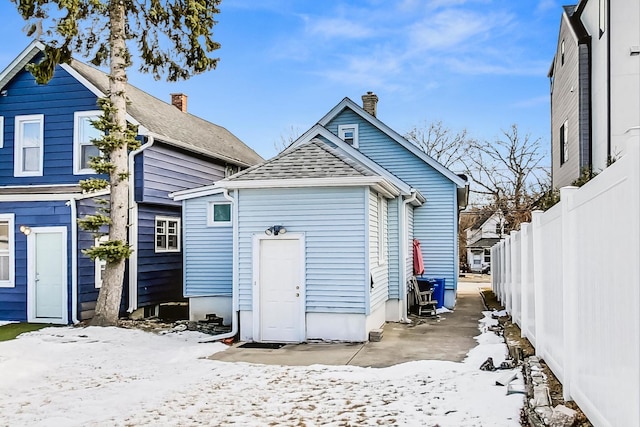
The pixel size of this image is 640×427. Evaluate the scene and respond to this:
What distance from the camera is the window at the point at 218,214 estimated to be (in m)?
13.6

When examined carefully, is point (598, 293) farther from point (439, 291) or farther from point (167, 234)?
point (167, 234)

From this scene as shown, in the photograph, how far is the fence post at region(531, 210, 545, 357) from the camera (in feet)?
20.7

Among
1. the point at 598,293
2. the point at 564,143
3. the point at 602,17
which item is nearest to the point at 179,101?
the point at 564,143

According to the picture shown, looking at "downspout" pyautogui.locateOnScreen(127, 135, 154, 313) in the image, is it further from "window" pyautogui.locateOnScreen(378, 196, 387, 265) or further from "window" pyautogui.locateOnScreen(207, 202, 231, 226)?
"window" pyautogui.locateOnScreen(378, 196, 387, 265)

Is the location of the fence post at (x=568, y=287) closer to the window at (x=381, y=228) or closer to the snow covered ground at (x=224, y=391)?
the snow covered ground at (x=224, y=391)

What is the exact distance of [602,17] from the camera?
43.0 feet

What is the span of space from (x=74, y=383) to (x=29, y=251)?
6.57 metres

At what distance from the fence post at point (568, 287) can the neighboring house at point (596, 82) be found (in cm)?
710

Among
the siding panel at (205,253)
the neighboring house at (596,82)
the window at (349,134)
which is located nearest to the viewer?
the neighboring house at (596,82)

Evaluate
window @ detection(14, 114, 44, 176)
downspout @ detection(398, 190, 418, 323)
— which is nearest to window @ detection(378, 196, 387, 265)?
downspout @ detection(398, 190, 418, 323)

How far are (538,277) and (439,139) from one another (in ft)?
113

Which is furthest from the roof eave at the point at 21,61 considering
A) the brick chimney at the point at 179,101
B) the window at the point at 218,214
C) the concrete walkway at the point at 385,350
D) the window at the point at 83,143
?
the concrete walkway at the point at 385,350

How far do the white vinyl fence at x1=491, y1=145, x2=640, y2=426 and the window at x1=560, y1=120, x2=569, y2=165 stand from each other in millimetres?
11649

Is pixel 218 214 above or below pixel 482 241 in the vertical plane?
above
